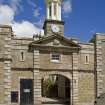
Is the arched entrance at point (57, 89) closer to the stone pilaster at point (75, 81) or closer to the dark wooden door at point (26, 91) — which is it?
the stone pilaster at point (75, 81)

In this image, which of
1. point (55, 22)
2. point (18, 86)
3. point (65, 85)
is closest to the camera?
point (18, 86)

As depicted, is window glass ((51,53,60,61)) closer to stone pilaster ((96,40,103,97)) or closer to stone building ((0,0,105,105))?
stone building ((0,0,105,105))

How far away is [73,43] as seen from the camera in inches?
1144

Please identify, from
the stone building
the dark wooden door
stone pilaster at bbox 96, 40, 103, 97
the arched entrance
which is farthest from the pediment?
the dark wooden door

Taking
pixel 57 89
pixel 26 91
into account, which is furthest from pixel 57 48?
pixel 57 89

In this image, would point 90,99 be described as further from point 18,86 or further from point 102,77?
point 18,86

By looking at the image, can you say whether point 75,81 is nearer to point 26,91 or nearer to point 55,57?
point 55,57

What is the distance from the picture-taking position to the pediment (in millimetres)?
28438

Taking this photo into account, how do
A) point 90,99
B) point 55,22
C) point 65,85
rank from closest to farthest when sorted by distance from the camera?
point 90,99 → point 65,85 → point 55,22

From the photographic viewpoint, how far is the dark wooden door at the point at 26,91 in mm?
27828

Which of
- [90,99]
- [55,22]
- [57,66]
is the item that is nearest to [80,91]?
[90,99]

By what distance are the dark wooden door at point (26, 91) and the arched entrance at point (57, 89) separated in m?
1.52

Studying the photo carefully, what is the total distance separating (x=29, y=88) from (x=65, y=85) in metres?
5.72

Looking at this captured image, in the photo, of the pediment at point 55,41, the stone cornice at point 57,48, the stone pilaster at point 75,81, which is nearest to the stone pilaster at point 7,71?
the stone cornice at point 57,48
